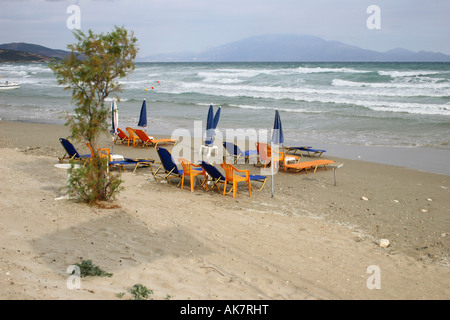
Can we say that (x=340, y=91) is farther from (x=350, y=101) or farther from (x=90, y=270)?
(x=90, y=270)

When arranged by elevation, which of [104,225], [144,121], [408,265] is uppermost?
[144,121]

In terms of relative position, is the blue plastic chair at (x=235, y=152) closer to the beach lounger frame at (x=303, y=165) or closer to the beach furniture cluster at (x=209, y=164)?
the beach furniture cluster at (x=209, y=164)

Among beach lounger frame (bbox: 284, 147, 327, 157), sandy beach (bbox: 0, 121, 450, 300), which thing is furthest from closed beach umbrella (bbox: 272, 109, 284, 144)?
beach lounger frame (bbox: 284, 147, 327, 157)

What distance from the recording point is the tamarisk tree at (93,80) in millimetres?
6508

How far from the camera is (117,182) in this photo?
23.0ft

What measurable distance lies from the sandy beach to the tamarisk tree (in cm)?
43

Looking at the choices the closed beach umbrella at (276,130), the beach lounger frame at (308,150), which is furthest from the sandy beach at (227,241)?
the beach lounger frame at (308,150)

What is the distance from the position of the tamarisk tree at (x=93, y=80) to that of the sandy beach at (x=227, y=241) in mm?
427

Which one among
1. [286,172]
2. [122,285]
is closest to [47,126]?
[286,172]

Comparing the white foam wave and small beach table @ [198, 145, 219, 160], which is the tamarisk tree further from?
the white foam wave

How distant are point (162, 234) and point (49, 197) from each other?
7.29 feet

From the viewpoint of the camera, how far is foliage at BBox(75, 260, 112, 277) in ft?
A: 14.8

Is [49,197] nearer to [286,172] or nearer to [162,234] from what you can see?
[162,234]

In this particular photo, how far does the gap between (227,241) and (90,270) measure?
201 cm
